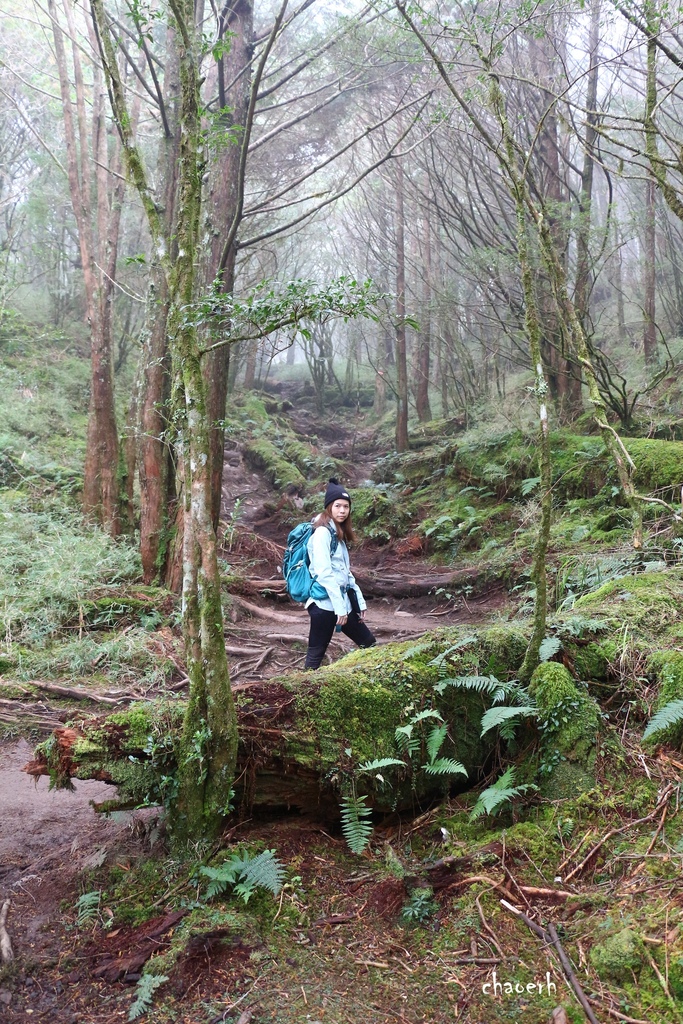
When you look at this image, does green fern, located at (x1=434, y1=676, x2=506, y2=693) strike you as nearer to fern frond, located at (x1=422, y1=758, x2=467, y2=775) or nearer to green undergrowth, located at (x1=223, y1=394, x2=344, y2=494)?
fern frond, located at (x1=422, y1=758, x2=467, y2=775)

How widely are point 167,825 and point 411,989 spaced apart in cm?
170

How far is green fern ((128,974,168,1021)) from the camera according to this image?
274 cm

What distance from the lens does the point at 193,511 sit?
392cm

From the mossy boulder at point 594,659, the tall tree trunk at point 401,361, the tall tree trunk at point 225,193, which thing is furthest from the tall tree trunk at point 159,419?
the tall tree trunk at point 401,361

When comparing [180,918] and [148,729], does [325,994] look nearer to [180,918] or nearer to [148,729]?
[180,918]

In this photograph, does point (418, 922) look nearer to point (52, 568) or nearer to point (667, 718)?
point (667, 718)

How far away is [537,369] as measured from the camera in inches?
164

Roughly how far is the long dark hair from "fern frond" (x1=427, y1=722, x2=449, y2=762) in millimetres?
2324

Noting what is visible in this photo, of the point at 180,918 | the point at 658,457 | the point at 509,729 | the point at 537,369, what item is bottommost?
the point at 180,918

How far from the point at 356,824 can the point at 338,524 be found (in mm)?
2811

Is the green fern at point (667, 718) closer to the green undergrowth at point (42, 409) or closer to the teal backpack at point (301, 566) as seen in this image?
the teal backpack at point (301, 566)

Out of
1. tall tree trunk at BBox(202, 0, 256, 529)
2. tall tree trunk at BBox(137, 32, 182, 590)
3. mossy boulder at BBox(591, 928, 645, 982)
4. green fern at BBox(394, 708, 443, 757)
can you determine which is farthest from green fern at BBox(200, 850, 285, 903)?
tall tree trunk at BBox(137, 32, 182, 590)

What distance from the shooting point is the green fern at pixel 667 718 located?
3338mm

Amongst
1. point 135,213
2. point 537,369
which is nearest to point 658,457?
point 537,369
